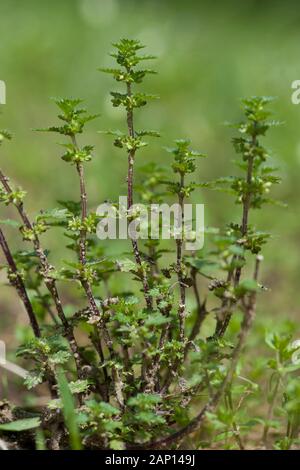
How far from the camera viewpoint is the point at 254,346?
2850 mm

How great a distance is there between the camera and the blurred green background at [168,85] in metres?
3.95

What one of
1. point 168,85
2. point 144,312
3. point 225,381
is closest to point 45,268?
point 144,312

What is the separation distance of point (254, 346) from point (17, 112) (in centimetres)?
298

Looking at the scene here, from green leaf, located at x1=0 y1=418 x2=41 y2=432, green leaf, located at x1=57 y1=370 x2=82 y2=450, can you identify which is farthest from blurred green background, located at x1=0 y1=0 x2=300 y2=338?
green leaf, located at x1=57 y1=370 x2=82 y2=450

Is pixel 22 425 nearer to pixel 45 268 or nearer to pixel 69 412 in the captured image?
pixel 69 412

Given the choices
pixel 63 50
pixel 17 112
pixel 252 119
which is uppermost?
pixel 63 50

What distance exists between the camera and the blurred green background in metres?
3.95

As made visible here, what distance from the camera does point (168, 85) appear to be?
533 cm
